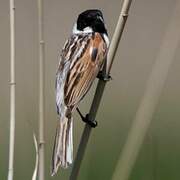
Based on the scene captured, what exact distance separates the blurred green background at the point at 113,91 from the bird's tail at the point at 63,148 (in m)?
0.40

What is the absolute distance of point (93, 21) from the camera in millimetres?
736

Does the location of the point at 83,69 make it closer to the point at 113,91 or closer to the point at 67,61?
the point at 67,61

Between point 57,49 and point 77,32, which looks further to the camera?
point 57,49

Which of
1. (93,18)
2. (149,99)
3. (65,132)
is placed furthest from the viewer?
(93,18)

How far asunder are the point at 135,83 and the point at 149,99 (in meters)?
0.64

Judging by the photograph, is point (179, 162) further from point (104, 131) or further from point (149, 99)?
point (149, 99)

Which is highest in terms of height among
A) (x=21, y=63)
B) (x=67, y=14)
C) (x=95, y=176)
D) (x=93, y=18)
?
(x=93, y=18)

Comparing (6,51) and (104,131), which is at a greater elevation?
(6,51)

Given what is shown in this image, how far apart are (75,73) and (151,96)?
0.25 m

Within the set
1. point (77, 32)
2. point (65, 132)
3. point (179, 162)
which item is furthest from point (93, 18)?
point (179, 162)

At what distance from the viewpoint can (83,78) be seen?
2.13 ft

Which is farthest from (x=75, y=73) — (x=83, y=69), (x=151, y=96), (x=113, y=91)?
(x=113, y=91)

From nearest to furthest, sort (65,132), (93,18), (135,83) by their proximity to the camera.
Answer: (65,132), (93,18), (135,83)

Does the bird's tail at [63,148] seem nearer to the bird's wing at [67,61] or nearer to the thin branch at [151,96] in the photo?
the bird's wing at [67,61]
